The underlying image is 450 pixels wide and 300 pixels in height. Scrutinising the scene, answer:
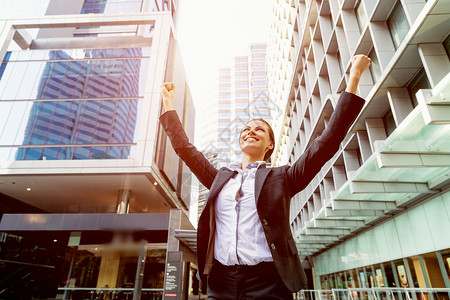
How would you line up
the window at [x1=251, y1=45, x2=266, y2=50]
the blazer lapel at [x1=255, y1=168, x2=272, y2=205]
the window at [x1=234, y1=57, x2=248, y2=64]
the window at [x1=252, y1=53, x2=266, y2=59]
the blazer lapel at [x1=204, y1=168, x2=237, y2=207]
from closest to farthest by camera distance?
the blazer lapel at [x1=255, y1=168, x2=272, y2=205] → the blazer lapel at [x1=204, y1=168, x2=237, y2=207] → the window at [x1=252, y1=53, x2=266, y2=59] → the window at [x1=251, y1=45, x2=266, y2=50] → the window at [x1=234, y1=57, x2=248, y2=64]

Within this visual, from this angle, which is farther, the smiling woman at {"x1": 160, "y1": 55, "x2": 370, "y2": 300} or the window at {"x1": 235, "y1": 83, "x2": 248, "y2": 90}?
the window at {"x1": 235, "y1": 83, "x2": 248, "y2": 90}

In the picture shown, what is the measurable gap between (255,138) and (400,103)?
8.44 metres

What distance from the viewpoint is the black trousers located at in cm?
131

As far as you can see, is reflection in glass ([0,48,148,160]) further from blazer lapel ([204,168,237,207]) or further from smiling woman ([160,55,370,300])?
smiling woman ([160,55,370,300])

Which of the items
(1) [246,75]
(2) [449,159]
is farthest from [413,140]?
(1) [246,75]

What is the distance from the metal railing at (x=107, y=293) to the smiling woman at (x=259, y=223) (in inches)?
575

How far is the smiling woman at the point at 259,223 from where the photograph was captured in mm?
1346

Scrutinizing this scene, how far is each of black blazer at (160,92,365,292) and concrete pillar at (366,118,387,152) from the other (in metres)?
9.63

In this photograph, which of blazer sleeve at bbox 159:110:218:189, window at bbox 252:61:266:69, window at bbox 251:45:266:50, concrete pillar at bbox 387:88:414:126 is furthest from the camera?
window at bbox 251:45:266:50

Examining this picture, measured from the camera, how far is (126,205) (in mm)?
20547

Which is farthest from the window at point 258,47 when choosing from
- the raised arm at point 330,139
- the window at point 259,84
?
the raised arm at point 330,139

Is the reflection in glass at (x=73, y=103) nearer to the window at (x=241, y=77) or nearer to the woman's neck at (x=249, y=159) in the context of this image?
the woman's neck at (x=249, y=159)

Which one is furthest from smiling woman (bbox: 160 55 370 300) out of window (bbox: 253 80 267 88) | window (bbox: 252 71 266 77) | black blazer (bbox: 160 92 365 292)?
window (bbox: 252 71 266 77)

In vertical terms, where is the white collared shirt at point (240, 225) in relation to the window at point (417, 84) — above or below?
below
